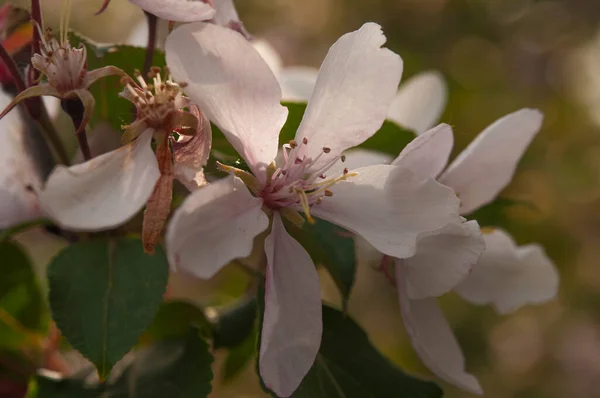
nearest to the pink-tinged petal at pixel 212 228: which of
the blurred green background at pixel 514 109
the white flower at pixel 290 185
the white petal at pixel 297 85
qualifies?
the white flower at pixel 290 185

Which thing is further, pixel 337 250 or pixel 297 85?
pixel 297 85

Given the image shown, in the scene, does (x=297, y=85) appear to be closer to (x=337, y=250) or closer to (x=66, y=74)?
(x=337, y=250)

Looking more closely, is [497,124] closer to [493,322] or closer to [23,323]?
[23,323]

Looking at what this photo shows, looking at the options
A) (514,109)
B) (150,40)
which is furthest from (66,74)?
(514,109)

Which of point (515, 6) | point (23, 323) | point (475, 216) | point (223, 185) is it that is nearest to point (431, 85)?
point (475, 216)

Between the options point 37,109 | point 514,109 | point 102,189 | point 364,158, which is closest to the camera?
point 102,189

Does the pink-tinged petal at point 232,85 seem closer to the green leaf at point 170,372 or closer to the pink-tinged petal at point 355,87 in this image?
the pink-tinged petal at point 355,87

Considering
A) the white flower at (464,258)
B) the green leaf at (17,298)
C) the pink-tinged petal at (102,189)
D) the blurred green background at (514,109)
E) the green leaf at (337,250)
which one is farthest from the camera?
the blurred green background at (514,109)
